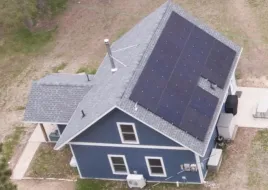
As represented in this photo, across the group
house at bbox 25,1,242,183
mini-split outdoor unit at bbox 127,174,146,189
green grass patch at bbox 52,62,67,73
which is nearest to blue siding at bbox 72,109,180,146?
house at bbox 25,1,242,183

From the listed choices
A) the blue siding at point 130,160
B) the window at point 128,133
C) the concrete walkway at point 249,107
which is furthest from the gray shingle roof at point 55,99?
the concrete walkway at point 249,107

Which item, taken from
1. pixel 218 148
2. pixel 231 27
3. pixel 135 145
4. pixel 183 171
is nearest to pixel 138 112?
pixel 135 145

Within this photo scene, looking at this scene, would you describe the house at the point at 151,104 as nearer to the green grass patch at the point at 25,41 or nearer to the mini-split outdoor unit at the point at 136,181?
the mini-split outdoor unit at the point at 136,181

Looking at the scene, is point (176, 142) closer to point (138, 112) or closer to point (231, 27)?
point (138, 112)

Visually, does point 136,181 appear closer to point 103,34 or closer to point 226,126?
point 226,126

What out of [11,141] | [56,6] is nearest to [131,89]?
[11,141]

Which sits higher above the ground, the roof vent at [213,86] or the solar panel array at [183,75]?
the solar panel array at [183,75]
